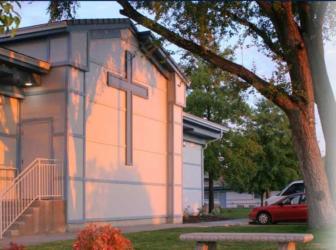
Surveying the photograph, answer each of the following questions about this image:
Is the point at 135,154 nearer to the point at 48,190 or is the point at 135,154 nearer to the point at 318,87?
the point at 48,190

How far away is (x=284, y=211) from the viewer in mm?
26219

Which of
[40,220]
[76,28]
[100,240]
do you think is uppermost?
[76,28]

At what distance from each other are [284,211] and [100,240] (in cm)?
1837

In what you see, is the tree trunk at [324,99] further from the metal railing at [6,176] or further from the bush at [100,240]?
the metal railing at [6,176]

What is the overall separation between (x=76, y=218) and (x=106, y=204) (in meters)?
2.00

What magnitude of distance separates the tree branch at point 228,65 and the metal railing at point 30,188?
5.59 m

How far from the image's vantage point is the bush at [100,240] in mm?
8977

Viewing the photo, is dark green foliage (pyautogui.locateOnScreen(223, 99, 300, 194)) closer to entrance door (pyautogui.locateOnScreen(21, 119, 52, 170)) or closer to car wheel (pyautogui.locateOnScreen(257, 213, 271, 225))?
car wheel (pyautogui.locateOnScreen(257, 213, 271, 225))

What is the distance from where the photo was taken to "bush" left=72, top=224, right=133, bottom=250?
8.98 metres

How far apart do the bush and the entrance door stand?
9.37 meters

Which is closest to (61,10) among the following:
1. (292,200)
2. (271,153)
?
(292,200)

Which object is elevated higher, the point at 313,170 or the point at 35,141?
the point at 35,141

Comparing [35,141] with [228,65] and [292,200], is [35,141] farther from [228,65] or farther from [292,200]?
[292,200]

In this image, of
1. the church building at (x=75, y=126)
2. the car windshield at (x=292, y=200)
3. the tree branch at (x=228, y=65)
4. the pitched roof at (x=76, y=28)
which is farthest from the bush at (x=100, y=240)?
the car windshield at (x=292, y=200)
